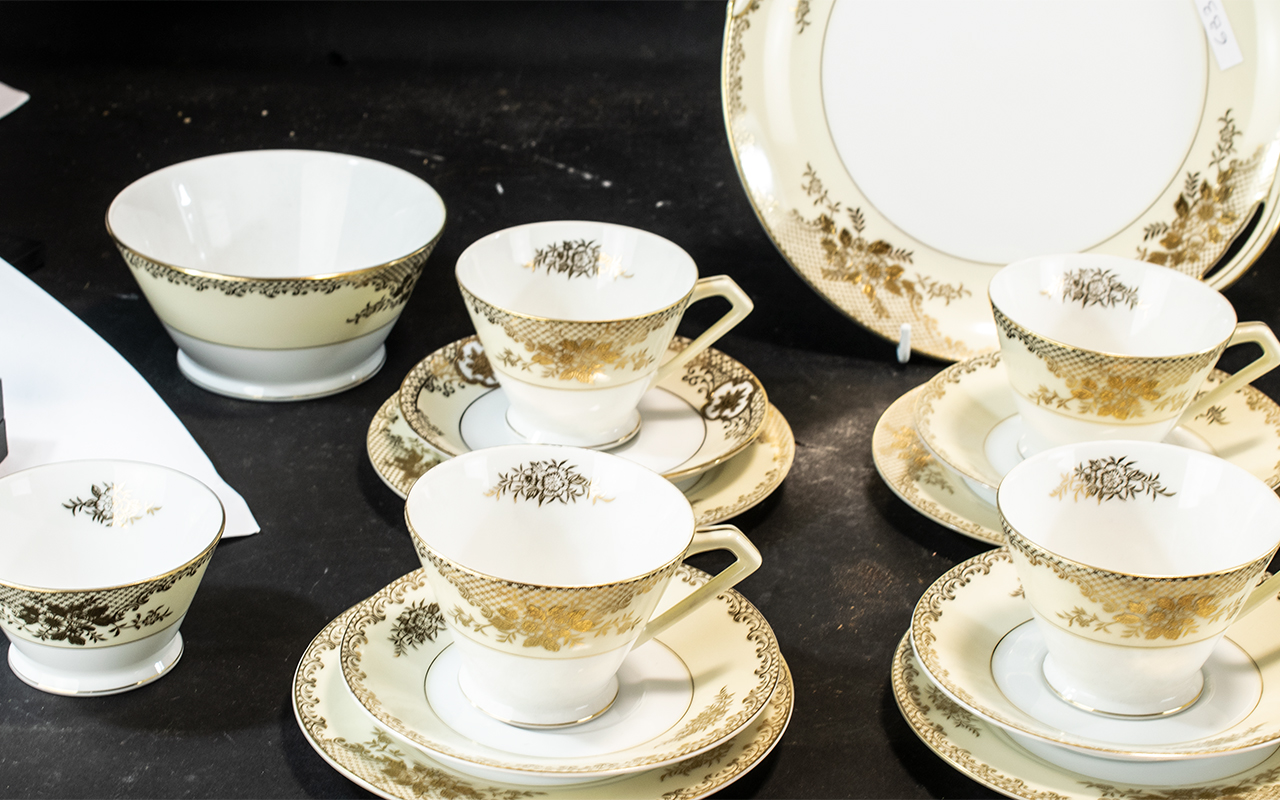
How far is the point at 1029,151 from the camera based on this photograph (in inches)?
49.8

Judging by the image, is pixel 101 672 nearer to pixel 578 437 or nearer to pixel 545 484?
pixel 545 484

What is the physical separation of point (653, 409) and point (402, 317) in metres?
0.37

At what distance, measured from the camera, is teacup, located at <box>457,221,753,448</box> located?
100 centimetres

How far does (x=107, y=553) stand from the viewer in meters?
0.89

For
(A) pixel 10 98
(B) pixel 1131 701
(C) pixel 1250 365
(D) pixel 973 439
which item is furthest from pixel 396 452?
(A) pixel 10 98

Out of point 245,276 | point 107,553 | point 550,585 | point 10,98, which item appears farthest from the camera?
A: point 10,98

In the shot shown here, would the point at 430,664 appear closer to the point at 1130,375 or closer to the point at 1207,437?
the point at 1130,375

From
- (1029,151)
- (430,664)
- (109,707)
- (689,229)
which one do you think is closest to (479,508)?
(430,664)

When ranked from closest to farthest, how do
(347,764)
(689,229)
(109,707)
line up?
(347,764) → (109,707) → (689,229)

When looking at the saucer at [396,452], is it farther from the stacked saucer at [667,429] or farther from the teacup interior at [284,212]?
the teacup interior at [284,212]

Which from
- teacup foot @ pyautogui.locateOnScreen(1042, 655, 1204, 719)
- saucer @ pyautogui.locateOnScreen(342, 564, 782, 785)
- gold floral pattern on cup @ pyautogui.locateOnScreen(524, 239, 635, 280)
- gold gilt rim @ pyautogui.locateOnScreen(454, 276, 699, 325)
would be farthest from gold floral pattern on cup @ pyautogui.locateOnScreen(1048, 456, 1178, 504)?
gold floral pattern on cup @ pyautogui.locateOnScreen(524, 239, 635, 280)

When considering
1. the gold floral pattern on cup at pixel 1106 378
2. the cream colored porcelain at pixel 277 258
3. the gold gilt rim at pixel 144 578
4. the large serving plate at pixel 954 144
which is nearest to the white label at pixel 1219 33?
the large serving plate at pixel 954 144

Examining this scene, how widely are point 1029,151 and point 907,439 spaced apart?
0.36 metres

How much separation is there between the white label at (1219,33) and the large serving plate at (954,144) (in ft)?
0.11
